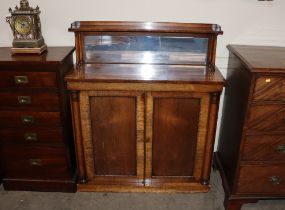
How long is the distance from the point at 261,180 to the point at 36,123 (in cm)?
154

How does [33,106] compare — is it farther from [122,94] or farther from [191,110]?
[191,110]

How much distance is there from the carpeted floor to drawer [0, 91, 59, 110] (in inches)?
27.5

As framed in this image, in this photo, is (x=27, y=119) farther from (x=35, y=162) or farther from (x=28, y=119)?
(x=35, y=162)

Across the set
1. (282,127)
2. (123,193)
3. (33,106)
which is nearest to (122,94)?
(33,106)

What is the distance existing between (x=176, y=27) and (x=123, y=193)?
1.26 m

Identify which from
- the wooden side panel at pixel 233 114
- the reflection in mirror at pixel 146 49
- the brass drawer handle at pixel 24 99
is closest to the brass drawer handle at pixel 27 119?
the brass drawer handle at pixel 24 99

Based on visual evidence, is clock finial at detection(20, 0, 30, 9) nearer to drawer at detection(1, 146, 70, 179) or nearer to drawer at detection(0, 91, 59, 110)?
drawer at detection(0, 91, 59, 110)

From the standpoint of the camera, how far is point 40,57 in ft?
6.15

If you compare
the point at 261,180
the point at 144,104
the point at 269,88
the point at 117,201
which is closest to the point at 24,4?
the point at 144,104

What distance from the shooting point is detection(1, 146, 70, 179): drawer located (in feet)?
6.75

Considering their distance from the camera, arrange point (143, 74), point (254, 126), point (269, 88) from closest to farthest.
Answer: point (269, 88), point (254, 126), point (143, 74)

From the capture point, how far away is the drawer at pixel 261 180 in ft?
6.18

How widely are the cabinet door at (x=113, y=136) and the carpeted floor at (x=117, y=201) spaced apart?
0.38 ft

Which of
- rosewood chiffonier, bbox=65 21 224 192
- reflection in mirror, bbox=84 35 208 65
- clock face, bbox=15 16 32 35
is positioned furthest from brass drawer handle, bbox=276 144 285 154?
clock face, bbox=15 16 32 35
